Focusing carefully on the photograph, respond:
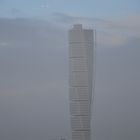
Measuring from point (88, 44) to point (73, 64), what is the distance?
297mm

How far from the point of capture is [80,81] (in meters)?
4.12

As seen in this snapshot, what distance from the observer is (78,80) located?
410 centimetres

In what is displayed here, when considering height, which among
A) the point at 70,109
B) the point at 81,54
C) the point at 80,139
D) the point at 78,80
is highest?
the point at 81,54

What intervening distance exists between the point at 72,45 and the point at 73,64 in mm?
220

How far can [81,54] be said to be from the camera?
4102mm

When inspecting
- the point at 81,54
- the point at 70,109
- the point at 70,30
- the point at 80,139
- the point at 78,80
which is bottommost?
the point at 80,139

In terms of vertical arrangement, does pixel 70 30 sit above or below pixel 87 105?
above

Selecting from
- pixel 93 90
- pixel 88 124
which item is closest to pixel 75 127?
pixel 88 124

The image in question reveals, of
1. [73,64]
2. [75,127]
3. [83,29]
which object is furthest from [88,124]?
[83,29]

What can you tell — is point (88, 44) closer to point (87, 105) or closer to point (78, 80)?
point (78, 80)

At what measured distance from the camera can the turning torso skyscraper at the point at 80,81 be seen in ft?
13.1

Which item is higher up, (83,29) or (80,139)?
(83,29)

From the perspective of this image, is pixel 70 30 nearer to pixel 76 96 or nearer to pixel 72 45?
pixel 72 45

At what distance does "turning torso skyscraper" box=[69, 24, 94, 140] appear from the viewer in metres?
3.99
